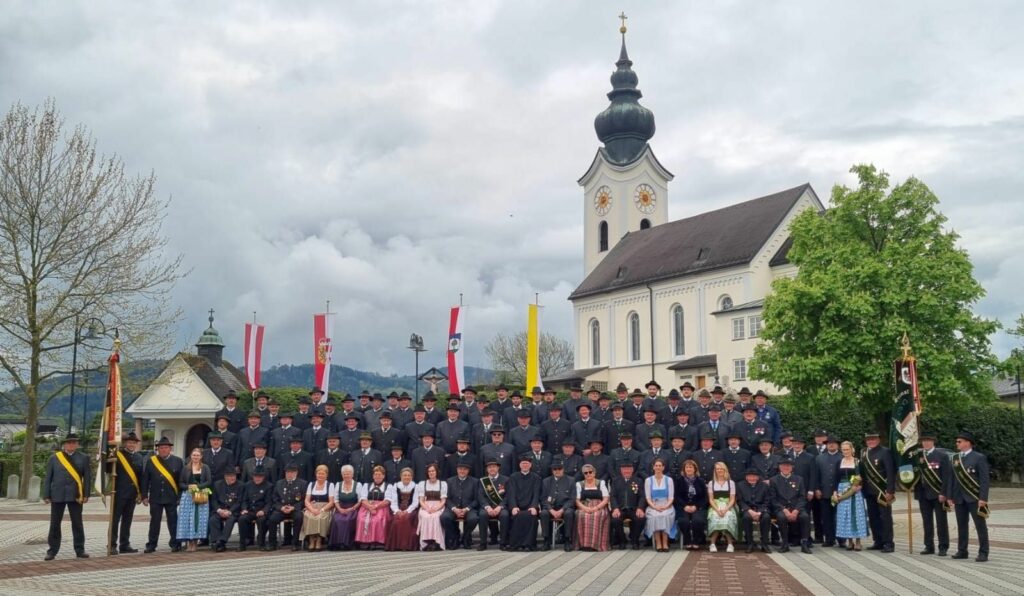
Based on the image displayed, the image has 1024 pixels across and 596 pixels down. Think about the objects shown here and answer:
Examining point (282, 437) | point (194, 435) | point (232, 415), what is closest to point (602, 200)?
point (194, 435)

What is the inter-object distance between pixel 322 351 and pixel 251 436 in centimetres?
876

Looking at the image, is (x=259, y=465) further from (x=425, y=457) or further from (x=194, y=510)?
(x=425, y=457)

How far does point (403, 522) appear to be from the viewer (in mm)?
14125

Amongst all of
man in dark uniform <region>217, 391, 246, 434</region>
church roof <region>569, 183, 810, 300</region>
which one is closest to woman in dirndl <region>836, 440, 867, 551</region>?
man in dark uniform <region>217, 391, 246, 434</region>

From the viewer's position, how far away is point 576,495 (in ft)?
46.6

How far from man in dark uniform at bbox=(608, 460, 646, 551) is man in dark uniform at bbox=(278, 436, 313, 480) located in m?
4.86

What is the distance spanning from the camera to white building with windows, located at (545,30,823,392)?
1940 inches

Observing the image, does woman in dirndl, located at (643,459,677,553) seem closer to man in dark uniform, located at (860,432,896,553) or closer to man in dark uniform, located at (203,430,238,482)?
man in dark uniform, located at (860,432,896,553)

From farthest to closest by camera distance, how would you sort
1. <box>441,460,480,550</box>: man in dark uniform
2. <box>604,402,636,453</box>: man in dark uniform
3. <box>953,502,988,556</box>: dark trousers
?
<box>604,402,636,453</box>: man in dark uniform → <box>441,460,480,550</box>: man in dark uniform → <box>953,502,988,556</box>: dark trousers

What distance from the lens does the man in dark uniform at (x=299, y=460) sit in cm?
1507

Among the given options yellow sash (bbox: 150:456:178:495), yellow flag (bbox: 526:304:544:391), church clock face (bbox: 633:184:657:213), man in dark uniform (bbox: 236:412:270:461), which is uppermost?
church clock face (bbox: 633:184:657:213)

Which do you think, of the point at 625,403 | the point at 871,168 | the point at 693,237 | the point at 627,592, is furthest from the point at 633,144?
the point at 627,592

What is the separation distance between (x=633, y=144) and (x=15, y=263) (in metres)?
50.1

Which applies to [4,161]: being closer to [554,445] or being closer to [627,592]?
[554,445]
